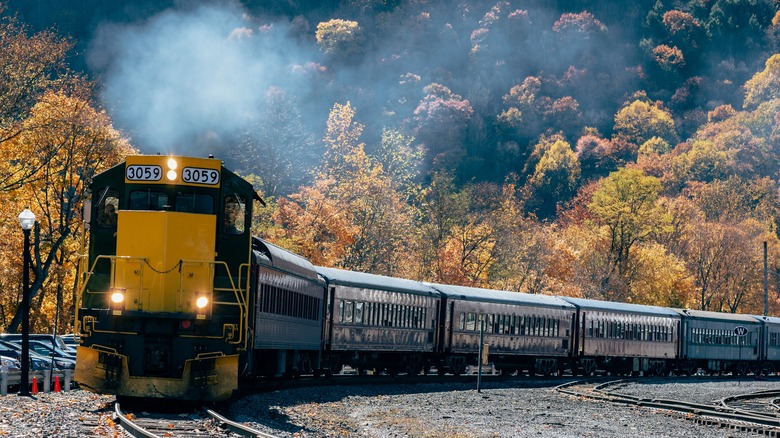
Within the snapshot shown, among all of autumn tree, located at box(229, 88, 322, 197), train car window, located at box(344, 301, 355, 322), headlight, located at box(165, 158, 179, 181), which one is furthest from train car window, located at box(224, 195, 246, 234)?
autumn tree, located at box(229, 88, 322, 197)

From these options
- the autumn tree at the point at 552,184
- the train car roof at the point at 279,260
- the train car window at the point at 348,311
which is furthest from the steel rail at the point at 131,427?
the autumn tree at the point at 552,184

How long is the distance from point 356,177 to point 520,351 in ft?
132

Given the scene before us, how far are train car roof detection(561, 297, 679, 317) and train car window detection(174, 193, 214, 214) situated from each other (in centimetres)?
3453

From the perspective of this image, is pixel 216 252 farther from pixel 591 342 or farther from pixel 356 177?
pixel 356 177

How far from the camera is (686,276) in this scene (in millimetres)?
100812

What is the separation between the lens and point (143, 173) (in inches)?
914

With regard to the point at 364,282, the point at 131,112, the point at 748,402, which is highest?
the point at 131,112

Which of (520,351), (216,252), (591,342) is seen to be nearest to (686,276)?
(591,342)

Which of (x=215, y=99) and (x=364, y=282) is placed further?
(x=215, y=99)

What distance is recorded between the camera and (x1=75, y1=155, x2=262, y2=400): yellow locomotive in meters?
22.3

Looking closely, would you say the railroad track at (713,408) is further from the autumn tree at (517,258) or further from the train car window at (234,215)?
the autumn tree at (517,258)

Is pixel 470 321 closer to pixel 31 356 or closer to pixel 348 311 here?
pixel 348 311

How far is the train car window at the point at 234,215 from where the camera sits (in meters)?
23.6

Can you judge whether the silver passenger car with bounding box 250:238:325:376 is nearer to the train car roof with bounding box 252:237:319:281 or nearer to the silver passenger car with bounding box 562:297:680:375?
the train car roof with bounding box 252:237:319:281
